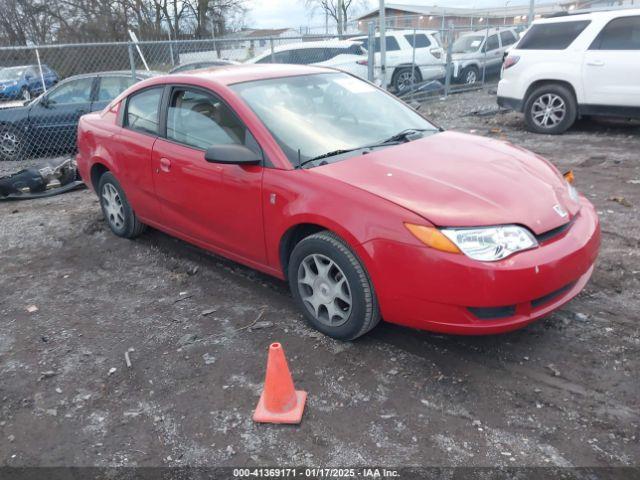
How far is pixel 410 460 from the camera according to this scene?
2473mm

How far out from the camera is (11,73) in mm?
16812

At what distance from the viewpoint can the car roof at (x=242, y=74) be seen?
4.00 meters

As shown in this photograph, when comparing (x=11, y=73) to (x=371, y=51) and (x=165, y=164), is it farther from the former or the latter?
(x=165, y=164)

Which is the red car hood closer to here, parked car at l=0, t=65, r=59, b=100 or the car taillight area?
the car taillight area

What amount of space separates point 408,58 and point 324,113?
1203cm

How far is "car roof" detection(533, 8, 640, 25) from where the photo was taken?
8.14m

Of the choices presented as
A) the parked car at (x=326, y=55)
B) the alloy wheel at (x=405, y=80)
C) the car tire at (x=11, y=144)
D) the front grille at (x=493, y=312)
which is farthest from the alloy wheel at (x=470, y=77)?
the front grille at (x=493, y=312)

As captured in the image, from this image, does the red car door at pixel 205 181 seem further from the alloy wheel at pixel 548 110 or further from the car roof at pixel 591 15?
the car roof at pixel 591 15

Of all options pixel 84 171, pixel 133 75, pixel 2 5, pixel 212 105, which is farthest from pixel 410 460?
pixel 2 5

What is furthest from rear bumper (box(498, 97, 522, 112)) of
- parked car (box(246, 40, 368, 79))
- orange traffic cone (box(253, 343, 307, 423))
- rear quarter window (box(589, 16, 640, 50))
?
orange traffic cone (box(253, 343, 307, 423))

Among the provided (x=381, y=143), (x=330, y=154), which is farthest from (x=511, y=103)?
(x=330, y=154)

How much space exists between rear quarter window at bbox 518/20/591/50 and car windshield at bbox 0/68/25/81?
591 inches

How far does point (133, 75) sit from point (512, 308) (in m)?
8.55

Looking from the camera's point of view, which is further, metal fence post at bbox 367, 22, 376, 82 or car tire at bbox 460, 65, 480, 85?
car tire at bbox 460, 65, 480, 85
